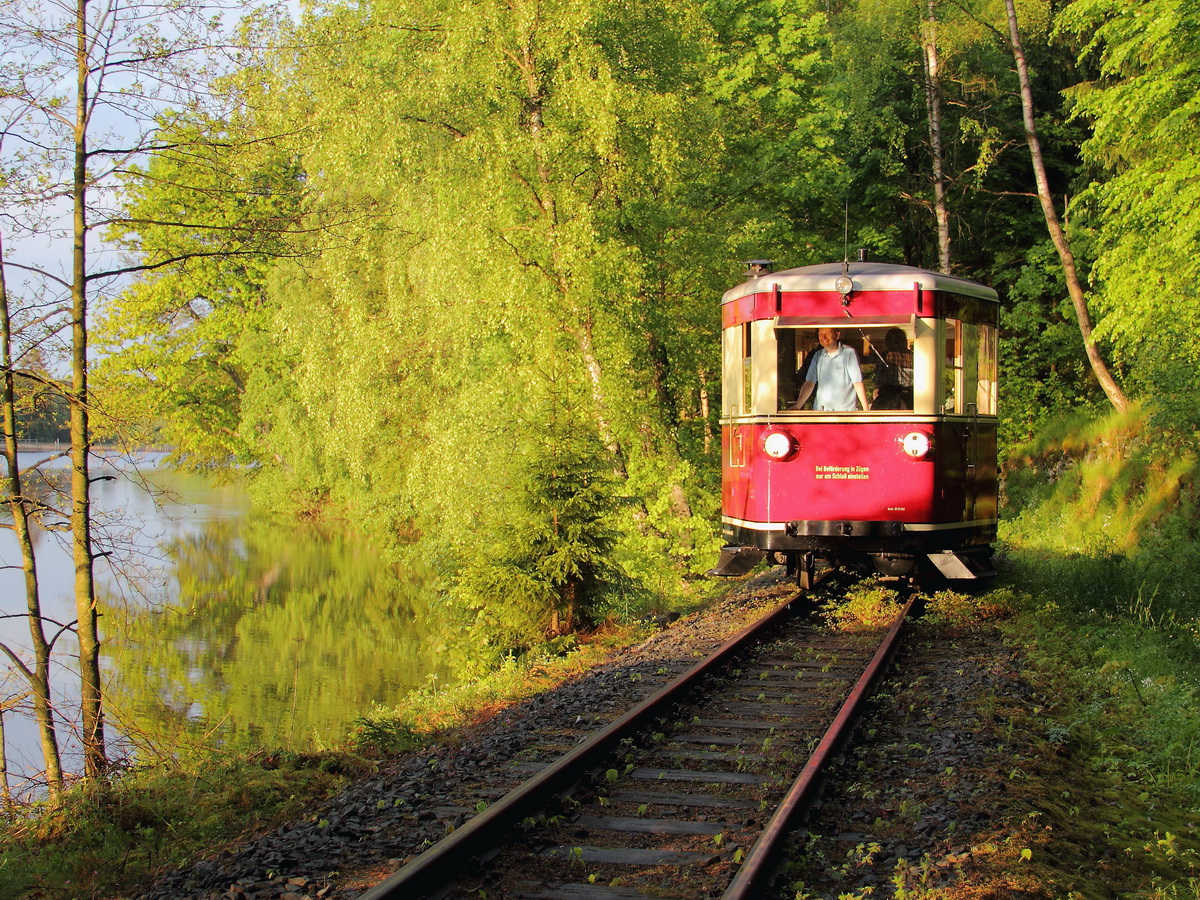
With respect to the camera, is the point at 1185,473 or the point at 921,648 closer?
the point at 921,648

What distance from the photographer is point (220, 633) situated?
2120 centimetres

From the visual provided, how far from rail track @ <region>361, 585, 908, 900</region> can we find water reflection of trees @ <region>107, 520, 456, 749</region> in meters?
3.80

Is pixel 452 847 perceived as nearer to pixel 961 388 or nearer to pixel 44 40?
pixel 44 40

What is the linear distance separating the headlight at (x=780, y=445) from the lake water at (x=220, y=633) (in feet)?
15.3

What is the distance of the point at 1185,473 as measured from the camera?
1591 cm

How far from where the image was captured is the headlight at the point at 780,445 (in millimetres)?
10112

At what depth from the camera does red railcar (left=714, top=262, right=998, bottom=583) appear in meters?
9.91

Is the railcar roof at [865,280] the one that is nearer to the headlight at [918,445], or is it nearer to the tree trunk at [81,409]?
the headlight at [918,445]

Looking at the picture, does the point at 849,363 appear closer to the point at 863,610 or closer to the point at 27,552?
the point at 863,610

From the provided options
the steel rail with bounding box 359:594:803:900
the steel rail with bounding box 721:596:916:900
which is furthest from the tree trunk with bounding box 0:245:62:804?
the steel rail with bounding box 721:596:916:900

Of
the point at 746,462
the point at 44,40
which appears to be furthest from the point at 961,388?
the point at 44,40

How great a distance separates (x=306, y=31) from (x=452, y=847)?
1644cm

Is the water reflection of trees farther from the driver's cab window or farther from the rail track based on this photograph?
the driver's cab window

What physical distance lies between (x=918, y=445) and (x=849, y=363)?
0.94m
